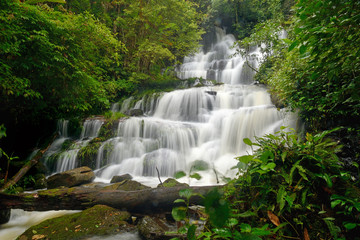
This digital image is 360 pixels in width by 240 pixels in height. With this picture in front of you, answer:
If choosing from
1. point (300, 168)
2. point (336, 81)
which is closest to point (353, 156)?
point (336, 81)

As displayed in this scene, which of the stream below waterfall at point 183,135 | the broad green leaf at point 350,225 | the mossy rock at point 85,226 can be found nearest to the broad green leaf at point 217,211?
the broad green leaf at point 350,225

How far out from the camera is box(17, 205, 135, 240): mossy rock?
9.32 feet

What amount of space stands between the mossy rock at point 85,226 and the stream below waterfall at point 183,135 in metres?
1.32

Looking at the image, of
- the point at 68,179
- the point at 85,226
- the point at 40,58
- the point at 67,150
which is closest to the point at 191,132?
the point at 68,179

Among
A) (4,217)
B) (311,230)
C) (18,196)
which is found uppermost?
(311,230)

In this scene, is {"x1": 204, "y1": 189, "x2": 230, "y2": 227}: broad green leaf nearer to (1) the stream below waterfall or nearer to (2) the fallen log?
(2) the fallen log

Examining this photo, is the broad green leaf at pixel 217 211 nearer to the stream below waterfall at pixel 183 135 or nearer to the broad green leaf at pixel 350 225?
the broad green leaf at pixel 350 225

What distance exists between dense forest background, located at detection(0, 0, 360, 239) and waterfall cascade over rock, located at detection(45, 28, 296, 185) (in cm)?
128

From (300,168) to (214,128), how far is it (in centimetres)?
745

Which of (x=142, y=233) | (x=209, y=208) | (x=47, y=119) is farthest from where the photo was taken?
(x=47, y=119)

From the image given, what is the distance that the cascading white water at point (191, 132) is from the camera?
7289mm

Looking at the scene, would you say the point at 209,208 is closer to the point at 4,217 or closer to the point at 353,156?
the point at 353,156

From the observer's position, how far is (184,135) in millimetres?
8867

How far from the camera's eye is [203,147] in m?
8.48
